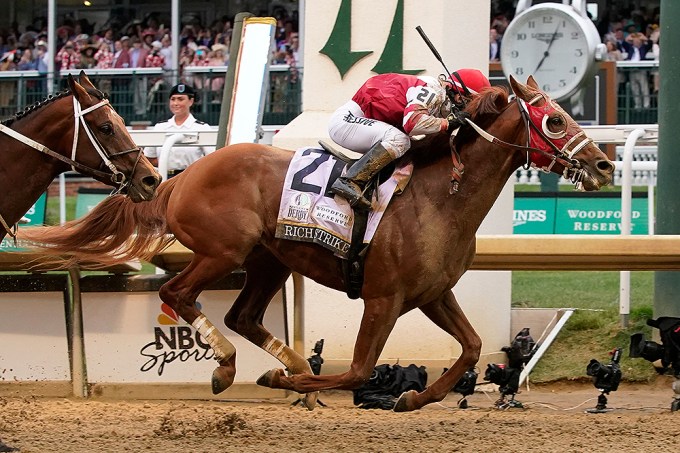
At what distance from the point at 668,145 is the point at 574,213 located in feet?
11.3

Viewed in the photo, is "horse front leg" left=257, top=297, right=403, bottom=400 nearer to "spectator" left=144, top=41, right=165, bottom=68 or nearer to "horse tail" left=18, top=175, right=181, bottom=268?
"horse tail" left=18, top=175, right=181, bottom=268

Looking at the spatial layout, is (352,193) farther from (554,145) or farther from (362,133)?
(554,145)

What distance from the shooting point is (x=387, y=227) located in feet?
18.5

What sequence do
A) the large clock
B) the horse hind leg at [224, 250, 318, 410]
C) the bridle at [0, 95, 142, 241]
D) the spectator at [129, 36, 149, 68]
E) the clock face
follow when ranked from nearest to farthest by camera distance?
1. the bridle at [0, 95, 142, 241]
2. the horse hind leg at [224, 250, 318, 410]
3. the large clock
4. the clock face
5. the spectator at [129, 36, 149, 68]

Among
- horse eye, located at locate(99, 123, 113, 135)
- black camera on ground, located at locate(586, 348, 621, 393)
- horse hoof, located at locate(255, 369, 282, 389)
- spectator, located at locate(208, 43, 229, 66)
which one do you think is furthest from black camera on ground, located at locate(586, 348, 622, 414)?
spectator, located at locate(208, 43, 229, 66)

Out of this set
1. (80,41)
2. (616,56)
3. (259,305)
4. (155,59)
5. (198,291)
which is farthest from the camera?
(80,41)

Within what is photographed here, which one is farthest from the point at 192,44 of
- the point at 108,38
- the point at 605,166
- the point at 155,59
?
the point at 605,166

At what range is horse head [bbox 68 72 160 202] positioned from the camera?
220 inches

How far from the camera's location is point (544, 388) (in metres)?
7.70

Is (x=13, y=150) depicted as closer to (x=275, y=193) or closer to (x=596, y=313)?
(x=275, y=193)

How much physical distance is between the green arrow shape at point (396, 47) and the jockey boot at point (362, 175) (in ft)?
7.53

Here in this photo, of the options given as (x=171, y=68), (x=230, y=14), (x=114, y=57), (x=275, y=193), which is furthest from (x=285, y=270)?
(x=230, y=14)

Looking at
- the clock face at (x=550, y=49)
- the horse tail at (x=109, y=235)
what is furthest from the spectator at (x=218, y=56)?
the horse tail at (x=109, y=235)

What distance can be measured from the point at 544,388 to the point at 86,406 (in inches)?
117
